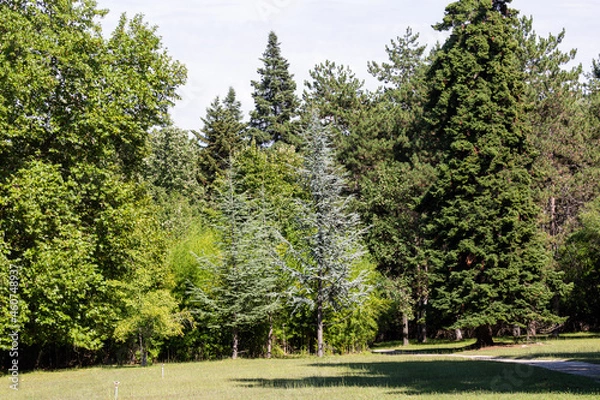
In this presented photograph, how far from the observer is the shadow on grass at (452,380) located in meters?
14.0

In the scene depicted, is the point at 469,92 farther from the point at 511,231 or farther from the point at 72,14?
the point at 72,14

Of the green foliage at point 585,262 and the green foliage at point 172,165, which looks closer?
the green foliage at point 585,262

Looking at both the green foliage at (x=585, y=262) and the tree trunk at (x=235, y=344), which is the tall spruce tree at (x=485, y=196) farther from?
the tree trunk at (x=235, y=344)

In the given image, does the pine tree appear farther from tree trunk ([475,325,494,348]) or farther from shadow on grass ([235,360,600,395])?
shadow on grass ([235,360,600,395])

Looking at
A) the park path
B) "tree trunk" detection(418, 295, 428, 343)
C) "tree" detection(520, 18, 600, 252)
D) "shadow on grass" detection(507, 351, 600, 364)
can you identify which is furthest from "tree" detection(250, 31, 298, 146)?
the park path

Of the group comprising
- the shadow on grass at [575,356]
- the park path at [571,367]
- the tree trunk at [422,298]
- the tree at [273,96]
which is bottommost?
the park path at [571,367]

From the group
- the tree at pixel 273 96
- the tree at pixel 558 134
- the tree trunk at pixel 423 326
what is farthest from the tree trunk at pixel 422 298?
the tree at pixel 273 96

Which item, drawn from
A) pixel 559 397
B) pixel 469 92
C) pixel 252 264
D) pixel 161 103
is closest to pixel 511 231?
pixel 469 92

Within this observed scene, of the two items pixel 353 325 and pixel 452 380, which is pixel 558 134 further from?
pixel 452 380

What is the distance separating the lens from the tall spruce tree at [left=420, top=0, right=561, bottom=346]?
105 feet

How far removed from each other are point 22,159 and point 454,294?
2170 cm

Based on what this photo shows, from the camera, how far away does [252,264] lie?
35.9 metres

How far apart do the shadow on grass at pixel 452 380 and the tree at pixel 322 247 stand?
12.5m

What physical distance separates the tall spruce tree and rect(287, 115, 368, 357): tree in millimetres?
4797
